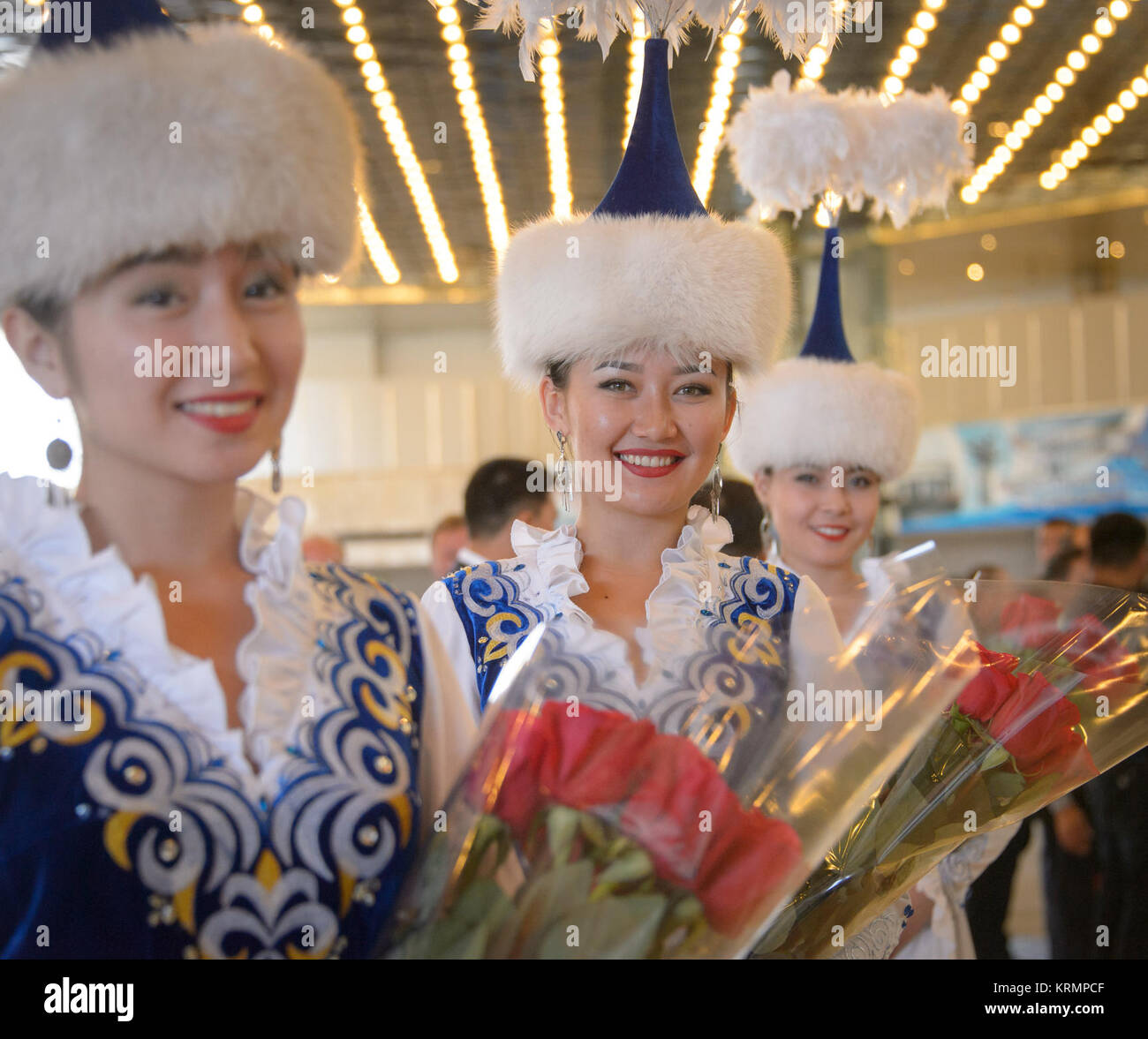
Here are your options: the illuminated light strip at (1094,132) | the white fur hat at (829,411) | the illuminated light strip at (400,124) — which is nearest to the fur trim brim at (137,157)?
the white fur hat at (829,411)

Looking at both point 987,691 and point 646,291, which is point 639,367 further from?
point 987,691

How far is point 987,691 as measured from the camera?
1452 millimetres

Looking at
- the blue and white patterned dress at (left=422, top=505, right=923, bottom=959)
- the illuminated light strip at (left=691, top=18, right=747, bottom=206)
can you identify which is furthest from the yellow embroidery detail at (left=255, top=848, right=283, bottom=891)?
the illuminated light strip at (left=691, top=18, right=747, bottom=206)

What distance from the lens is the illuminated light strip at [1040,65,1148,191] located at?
5809 mm

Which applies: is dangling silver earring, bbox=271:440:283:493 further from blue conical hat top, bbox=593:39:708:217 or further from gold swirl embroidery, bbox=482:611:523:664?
blue conical hat top, bbox=593:39:708:217

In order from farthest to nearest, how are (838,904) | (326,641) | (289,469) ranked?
(289,469)
(838,904)
(326,641)

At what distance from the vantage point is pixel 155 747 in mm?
991

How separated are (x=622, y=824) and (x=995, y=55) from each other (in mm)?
5105

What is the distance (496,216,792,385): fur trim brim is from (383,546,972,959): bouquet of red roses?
2.71ft

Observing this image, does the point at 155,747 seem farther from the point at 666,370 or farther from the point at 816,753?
the point at 666,370

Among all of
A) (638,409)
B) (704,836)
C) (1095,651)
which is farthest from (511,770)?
(638,409)

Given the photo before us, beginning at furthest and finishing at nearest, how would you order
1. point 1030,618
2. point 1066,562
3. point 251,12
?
point 1066,562 < point 251,12 < point 1030,618

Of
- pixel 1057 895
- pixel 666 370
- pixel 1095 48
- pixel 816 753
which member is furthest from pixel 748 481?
pixel 1095 48

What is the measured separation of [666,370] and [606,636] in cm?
40
